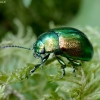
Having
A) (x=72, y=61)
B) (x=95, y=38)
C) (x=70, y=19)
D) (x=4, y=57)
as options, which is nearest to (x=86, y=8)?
(x=70, y=19)

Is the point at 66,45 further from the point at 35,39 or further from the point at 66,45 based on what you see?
the point at 35,39

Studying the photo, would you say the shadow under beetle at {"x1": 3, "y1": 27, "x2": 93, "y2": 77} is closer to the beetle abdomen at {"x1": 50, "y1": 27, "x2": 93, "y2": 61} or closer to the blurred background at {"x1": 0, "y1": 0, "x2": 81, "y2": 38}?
the beetle abdomen at {"x1": 50, "y1": 27, "x2": 93, "y2": 61}

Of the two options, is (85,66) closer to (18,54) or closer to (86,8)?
(18,54)

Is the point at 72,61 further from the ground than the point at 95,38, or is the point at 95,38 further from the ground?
the point at 95,38

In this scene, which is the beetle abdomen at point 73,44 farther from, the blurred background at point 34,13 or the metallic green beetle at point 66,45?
the blurred background at point 34,13

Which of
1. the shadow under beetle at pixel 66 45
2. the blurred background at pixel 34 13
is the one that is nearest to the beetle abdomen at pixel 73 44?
the shadow under beetle at pixel 66 45

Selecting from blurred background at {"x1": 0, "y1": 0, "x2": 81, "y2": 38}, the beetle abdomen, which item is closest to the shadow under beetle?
the beetle abdomen
